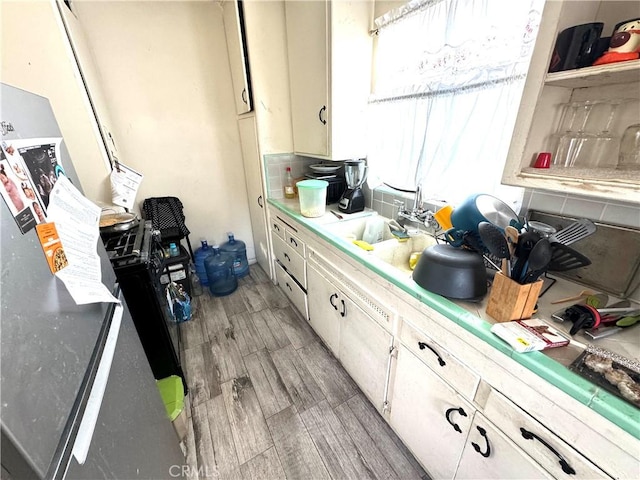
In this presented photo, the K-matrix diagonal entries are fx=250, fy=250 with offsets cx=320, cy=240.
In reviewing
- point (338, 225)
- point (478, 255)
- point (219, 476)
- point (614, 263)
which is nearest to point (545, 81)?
point (478, 255)

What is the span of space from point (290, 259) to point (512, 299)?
1.44 metres

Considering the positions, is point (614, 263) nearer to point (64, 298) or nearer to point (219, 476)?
point (64, 298)

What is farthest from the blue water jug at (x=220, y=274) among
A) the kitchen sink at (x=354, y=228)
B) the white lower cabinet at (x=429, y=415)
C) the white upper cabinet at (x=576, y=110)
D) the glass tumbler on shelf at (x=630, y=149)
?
the glass tumbler on shelf at (x=630, y=149)

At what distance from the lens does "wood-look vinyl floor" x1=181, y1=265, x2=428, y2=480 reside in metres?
1.15

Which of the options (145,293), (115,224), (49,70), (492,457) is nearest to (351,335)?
(492,457)

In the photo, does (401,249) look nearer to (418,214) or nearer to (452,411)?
(418,214)

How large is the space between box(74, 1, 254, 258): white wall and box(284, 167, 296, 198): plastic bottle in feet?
2.21

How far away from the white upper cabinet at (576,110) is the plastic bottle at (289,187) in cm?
150

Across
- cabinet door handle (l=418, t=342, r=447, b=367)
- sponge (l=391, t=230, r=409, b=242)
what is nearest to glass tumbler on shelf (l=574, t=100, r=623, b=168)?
sponge (l=391, t=230, r=409, b=242)

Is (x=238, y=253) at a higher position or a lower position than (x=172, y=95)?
lower

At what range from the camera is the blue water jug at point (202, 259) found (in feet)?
7.75

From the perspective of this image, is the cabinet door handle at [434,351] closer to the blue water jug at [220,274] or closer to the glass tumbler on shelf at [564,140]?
the glass tumbler on shelf at [564,140]

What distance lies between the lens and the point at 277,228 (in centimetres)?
205

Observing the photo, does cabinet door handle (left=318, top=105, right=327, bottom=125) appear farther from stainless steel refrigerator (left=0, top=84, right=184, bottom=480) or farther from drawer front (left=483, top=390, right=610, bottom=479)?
drawer front (left=483, top=390, right=610, bottom=479)
